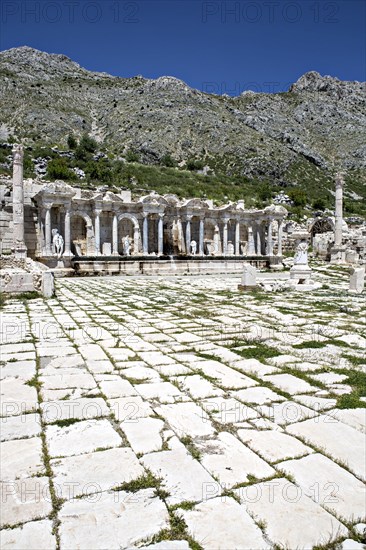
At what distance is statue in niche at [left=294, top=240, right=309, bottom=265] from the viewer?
15.9 meters

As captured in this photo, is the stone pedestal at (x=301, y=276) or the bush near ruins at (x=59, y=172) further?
the bush near ruins at (x=59, y=172)

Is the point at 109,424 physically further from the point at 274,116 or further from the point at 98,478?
the point at 274,116

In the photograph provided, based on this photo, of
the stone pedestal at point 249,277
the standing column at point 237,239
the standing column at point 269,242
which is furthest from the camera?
the standing column at point 269,242

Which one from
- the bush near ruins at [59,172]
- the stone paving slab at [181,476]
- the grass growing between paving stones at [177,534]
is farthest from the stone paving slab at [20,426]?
the bush near ruins at [59,172]

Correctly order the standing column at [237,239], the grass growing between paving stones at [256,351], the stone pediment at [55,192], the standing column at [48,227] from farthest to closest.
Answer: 1. the standing column at [237,239]
2. the standing column at [48,227]
3. the stone pediment at [55,192]
4. the grass growing between paving stones at [256,351]

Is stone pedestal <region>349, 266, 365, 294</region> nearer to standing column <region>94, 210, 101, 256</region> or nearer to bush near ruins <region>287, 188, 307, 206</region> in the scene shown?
standing column <region>94, 210, 101, 256</region>

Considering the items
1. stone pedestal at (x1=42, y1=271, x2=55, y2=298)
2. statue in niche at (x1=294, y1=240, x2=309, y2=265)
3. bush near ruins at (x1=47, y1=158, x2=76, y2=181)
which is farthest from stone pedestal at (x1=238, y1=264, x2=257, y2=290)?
bush near ruins at (x1=47, y1=158, x2=76, y2=181)

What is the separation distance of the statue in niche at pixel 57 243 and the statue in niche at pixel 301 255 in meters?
12.8

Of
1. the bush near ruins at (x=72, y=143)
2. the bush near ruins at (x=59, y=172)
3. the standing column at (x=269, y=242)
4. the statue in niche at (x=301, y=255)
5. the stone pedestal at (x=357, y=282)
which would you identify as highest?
the bush near ruins at (x=72, y=143)

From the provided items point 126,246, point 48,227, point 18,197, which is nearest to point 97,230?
point 126,246

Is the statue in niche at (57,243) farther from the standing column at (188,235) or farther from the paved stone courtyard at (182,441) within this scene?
the paved stone courtyard at (182,441)

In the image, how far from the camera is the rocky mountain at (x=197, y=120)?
196 feet

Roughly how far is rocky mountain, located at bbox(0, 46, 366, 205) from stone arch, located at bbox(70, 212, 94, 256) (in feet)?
114

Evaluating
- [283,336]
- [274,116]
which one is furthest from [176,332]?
[274,116]
